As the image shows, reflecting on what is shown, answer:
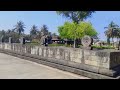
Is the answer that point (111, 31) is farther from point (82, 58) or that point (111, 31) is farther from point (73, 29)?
point (82, 58)

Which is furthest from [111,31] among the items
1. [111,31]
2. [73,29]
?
[73,29]

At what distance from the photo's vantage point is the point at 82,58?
993 centimetres

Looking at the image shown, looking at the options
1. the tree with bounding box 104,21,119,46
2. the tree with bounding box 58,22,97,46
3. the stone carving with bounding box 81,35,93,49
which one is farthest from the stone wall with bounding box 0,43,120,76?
the tree with bounding box 104,21,119,46

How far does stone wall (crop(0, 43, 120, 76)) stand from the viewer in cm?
879

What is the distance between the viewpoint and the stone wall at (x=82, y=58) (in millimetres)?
8789

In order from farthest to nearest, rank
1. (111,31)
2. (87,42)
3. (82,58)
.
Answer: (111,31)
(87,42)
(82,58)

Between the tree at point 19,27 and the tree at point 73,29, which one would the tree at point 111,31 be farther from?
the tree at point 19,27
